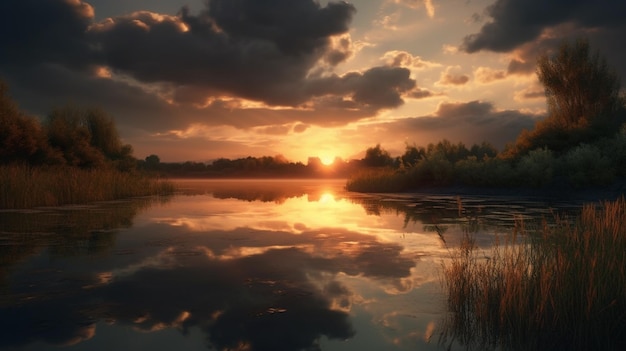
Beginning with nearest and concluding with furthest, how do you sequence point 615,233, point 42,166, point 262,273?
point 615,233
point 262,273
point 42,166

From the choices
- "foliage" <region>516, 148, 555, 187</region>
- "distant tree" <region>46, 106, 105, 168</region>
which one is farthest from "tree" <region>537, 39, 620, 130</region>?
"distant tree" <region>46, 106, 105, 168</region>

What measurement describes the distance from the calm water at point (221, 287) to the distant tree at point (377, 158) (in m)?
45.7

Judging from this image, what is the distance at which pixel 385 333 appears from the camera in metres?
4.95

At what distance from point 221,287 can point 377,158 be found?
175 feet

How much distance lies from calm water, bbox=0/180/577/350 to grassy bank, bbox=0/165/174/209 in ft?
19.9

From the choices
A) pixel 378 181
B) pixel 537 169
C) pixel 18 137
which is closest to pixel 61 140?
pixel 18 137

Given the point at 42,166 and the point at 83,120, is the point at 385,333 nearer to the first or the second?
the point at 42,166

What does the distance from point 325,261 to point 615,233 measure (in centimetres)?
497

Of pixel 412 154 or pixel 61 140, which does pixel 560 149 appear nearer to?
pixel 412 154

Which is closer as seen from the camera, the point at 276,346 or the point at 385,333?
the point at 276,346

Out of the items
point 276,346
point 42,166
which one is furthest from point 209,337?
point 42,166

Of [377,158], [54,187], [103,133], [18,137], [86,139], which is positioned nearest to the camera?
[54,187]

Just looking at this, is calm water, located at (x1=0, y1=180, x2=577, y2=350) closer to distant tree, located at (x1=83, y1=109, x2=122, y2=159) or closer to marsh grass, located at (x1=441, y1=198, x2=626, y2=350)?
marsh grass, located at (x1=441, y1=198, x2=626, y2=350)

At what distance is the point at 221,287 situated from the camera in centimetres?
677
